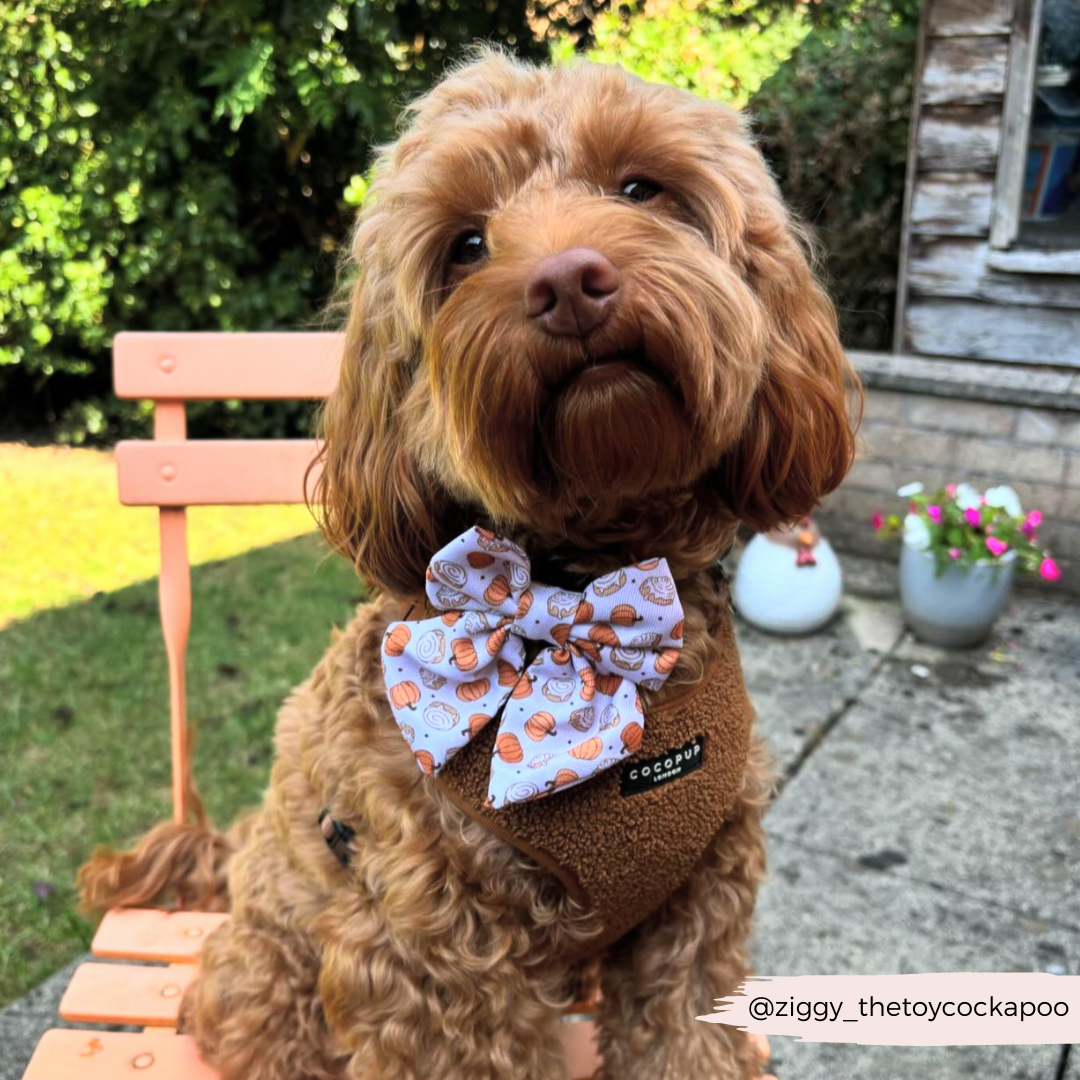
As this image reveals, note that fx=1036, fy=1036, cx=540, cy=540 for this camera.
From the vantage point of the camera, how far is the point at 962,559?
154 inches

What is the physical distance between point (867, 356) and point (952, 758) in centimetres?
215

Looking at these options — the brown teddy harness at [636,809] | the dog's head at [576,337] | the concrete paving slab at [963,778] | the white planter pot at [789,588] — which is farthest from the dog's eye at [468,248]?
the white planter pot at [789,588]

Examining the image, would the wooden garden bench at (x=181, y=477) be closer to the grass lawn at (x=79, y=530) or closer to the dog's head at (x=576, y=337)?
the dog's head at (x=576, y=337)

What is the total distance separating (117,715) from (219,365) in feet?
7.10

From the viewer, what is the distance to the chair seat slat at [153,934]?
1853mm

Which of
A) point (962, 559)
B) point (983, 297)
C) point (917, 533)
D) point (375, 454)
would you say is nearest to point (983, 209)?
point (983, 297)

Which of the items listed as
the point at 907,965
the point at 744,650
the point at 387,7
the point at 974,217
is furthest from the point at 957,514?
the point at 387,7

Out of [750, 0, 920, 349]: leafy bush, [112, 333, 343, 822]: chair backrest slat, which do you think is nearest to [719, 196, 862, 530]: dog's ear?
[112, 333, 343, 822]: chair backrest slat

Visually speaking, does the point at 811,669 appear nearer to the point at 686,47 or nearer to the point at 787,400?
the point at 787,400

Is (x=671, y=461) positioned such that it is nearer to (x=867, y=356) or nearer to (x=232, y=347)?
(x=232, y=347)

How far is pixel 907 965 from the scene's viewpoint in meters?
2.48

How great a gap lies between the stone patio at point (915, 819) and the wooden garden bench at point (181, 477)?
1.69 ft

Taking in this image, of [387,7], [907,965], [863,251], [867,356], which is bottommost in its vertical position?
[907,965]

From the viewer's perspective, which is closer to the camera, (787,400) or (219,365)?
(787,400)
